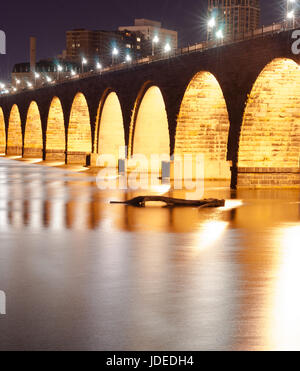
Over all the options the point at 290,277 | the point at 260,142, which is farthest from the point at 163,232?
the point at 260,142

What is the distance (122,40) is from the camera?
19025 centimetres

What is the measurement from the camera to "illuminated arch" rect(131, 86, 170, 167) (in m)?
39.6

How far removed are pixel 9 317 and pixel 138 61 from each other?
33.2 m

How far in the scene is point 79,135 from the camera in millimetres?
54000

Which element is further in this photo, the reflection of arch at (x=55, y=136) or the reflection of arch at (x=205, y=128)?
the reflection of arch at (x=55, y=136)

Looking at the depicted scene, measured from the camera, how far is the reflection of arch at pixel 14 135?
75.1 m

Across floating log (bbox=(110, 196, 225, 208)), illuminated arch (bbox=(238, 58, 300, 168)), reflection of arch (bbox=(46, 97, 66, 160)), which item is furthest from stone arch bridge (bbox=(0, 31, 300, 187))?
reflection of arch (bbox=(46, 97, 66, 160))

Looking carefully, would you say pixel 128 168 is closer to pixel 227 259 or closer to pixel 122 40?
pixel 227 259

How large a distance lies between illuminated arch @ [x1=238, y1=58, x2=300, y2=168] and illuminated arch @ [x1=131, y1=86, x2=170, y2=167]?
1234cm

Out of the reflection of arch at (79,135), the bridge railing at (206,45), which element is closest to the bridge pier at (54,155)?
the reflection of arch at (79,135)

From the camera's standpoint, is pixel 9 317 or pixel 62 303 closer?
pixel 9 317

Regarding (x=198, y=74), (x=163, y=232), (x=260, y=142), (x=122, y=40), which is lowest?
(x=163, y=232)

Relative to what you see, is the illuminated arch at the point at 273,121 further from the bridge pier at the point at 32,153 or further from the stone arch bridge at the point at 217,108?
the bridge pier at the point at 32,153

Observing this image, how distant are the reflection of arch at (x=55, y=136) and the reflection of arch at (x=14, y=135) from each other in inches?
606
